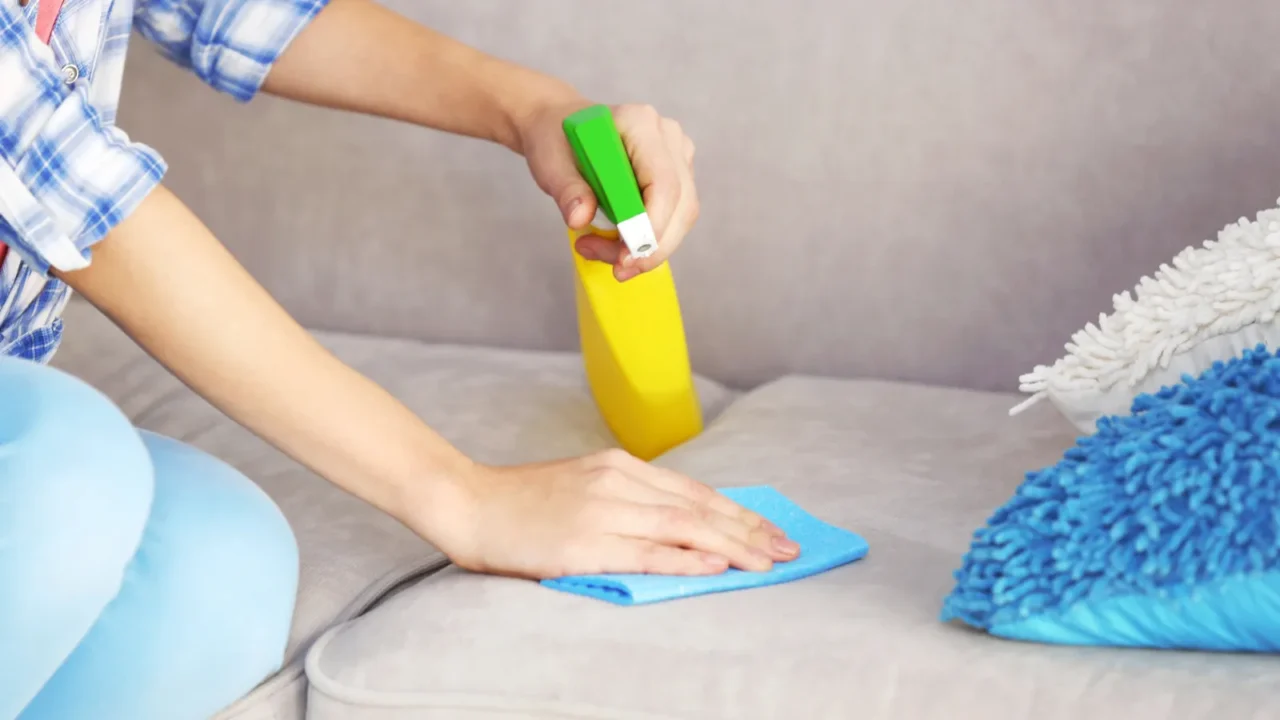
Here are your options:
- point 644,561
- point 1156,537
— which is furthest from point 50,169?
point 1156,537

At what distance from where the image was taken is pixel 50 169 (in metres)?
0.65

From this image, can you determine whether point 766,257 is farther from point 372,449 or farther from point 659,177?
point 372,449

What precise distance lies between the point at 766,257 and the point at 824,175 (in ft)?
0.28

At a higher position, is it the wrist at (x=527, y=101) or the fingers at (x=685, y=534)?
the wrist at (x=527, y=101)

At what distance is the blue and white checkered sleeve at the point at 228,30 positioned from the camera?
3.10 ft

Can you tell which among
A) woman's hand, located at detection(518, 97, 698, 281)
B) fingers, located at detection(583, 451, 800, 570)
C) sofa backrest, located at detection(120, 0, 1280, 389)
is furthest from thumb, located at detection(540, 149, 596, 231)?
sofa backrest, located at detection(120, 0, 1280, 389)

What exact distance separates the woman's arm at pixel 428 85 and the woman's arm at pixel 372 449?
218mm

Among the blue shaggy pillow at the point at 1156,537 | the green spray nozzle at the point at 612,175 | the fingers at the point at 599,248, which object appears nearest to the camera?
the blue shaggy pillow at the point at 1156,537

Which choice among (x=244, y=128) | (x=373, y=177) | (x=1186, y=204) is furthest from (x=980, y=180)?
(x=244, y=128)

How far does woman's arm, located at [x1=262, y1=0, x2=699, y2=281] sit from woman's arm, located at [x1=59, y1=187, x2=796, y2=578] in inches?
8.6

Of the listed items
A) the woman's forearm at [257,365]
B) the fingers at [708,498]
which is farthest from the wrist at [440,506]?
the fingers at [708,498]

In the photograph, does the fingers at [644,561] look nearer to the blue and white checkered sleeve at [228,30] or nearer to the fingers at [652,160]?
the fingers at [652,160]

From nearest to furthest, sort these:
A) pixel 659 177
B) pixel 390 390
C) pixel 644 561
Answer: pixel 644 561 < pixel 659 177 < pixel 390 390

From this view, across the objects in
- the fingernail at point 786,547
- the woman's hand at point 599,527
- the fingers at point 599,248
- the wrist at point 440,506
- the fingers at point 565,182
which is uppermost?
the fingers at point 565,182
